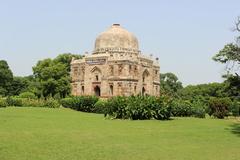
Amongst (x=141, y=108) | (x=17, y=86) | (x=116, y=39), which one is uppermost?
(x=116, y=39)

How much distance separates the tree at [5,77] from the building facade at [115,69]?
11.8 metres

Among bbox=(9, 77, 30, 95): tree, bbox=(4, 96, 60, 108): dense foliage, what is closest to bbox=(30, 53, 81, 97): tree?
bbox=(4, 96, 60, 108): dense foliage

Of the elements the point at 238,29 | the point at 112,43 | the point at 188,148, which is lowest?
the point at 188,148

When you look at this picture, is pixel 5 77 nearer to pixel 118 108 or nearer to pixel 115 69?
pixel 115 69

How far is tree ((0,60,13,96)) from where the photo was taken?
52094 millimetres

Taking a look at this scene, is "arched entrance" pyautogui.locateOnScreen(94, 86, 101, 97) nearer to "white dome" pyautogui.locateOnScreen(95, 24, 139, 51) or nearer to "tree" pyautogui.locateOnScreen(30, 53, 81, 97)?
"tree" pyautogui.locateOnScreen(30, 53, 81, 97)

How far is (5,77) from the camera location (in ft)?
174

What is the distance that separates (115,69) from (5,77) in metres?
19.5

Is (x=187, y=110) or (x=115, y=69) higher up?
(x=115, y=69)

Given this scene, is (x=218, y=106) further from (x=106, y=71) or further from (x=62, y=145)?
(x=106, y=71)

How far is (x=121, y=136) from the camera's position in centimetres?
1192

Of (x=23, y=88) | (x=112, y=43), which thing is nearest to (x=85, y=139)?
(x=112, y=43)

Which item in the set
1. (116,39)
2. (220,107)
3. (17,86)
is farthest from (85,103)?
(17,86)

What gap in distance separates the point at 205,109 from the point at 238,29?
460 inches
